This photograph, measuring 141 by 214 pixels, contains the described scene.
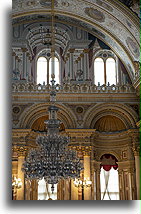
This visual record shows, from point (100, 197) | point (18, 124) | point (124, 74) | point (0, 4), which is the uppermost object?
point (124, 74)

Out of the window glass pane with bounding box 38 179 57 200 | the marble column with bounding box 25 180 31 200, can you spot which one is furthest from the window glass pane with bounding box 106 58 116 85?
the marble column with bounding box 25 180 31 200

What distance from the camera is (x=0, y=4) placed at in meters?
3.37

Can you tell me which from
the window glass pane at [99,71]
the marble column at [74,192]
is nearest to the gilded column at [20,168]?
the marble column at [74,192]

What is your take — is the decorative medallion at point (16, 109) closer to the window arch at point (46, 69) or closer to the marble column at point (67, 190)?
the window arch at point (46, 69)

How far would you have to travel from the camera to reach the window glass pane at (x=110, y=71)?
1691cm

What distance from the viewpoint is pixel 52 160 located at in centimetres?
1009

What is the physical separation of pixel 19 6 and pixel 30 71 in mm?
3373

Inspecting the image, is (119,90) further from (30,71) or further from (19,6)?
(19,6)

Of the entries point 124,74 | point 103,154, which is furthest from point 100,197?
point 124,74

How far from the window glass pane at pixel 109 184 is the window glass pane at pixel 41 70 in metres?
5.49

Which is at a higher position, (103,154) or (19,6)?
(19,6)

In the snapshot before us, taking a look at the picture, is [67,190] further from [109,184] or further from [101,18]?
[101,18]

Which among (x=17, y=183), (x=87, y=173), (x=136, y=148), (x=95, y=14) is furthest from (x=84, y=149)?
(x=95, y=14)

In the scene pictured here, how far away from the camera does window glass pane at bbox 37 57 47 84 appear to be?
54.7ft
